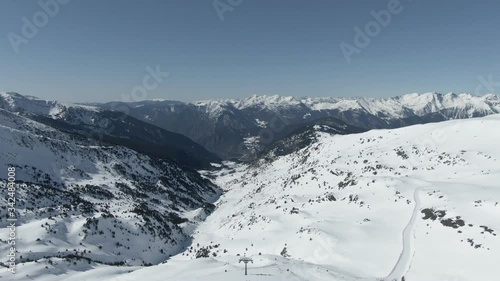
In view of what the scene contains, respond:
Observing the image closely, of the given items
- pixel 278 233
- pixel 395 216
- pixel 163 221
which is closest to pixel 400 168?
pixel 395 216

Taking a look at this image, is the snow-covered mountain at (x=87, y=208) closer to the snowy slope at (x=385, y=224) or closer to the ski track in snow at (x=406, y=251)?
the snowy slope at (x=385, y=224)

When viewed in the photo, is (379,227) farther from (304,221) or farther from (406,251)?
(304,221)

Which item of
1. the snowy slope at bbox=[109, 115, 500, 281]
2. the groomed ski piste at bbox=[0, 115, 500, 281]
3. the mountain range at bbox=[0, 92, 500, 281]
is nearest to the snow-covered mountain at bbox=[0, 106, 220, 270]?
the mountain range at bbox=[0, 92, 500, 281]

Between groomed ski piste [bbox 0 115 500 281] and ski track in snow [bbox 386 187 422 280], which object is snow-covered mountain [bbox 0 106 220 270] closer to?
groomed ski piste [bbox 0 115 500 281]

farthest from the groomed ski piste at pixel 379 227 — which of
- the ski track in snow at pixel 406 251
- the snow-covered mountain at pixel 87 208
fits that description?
the snow-covered mountain at pixel 87 208

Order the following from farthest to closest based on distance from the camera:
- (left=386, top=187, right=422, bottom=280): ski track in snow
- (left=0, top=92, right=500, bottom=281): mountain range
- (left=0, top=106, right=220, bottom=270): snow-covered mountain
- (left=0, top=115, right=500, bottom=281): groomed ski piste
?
1. (left=0, top=106, right=220, bottom=270): snow-covered mountain
2. (left=0, top=92, right=500, bottom=281): mountain range
3. (left=386, top=187, right=422, bottom=280): ski track in snow
4. (left=0, top=115, right=500, bottom=281): groomed ski piste
